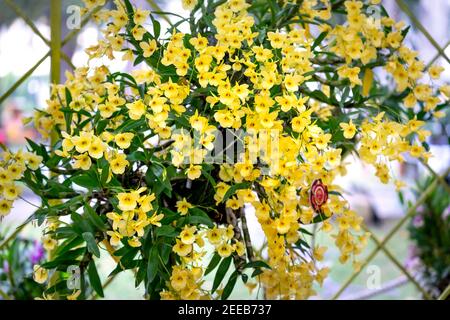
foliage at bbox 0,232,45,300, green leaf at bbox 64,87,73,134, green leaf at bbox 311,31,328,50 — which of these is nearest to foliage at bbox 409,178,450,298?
green leaf at bbox 311,31,328,50

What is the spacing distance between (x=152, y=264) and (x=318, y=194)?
321 mm

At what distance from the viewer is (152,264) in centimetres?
104

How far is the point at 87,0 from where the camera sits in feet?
3.85

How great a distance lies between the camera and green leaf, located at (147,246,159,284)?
40.6 inches

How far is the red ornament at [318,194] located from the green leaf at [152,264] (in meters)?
0.29

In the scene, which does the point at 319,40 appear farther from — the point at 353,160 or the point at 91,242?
the point at 353,160

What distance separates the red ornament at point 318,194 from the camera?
45.4 inches

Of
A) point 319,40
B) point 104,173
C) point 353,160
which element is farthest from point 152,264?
point 353,160

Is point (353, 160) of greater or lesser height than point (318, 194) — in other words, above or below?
above

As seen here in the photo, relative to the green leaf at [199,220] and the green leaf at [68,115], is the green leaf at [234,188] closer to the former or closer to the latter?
the green leaf at [199,220]

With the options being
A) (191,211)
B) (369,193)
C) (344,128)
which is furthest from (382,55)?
(369,193)

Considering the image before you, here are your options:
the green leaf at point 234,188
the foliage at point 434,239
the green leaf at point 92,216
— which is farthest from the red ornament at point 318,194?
the foliage at point 434,239
